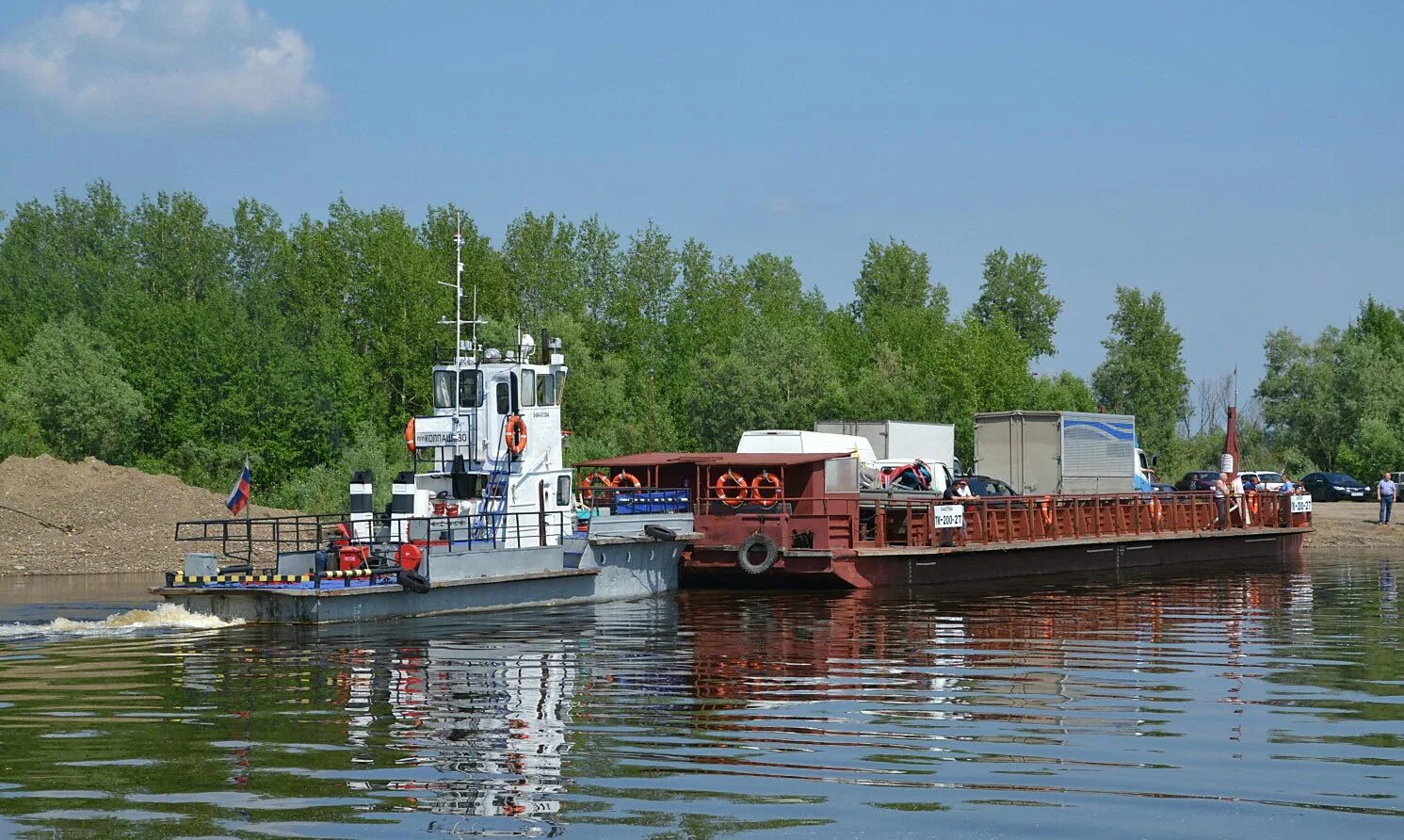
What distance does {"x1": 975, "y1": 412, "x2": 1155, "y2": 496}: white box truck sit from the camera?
136ft

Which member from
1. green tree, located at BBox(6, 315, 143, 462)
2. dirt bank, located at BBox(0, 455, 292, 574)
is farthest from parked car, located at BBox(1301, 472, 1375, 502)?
green tree, located at BBox(6, 315, 143, 462)

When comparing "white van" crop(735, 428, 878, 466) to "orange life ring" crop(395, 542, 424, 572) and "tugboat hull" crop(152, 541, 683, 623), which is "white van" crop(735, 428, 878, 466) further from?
"orange life ring" crop(395, 542, 424, 572)

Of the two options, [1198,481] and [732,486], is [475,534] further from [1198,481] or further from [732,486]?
[1198,481]

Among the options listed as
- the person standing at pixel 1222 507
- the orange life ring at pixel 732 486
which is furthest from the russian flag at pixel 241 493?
the person standing at pixel 1222 507

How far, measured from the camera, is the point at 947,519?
31266mm

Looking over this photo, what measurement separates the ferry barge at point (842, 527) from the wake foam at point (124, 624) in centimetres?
843

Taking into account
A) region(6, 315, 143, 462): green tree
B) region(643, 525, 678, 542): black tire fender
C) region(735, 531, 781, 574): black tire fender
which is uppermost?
region(6, 315, 143, 462): green tree

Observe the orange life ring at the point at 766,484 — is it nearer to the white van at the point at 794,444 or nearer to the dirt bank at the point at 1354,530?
the white van at the point at 794,444

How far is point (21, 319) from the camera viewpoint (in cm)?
7706

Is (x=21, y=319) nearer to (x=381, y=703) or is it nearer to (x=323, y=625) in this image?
(x=323, y=625)

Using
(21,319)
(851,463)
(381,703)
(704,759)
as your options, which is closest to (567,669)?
(381,703)

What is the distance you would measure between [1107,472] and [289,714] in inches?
1252

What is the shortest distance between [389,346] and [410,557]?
52.4 meters

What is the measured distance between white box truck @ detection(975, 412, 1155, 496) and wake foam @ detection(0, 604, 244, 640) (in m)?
24.8
